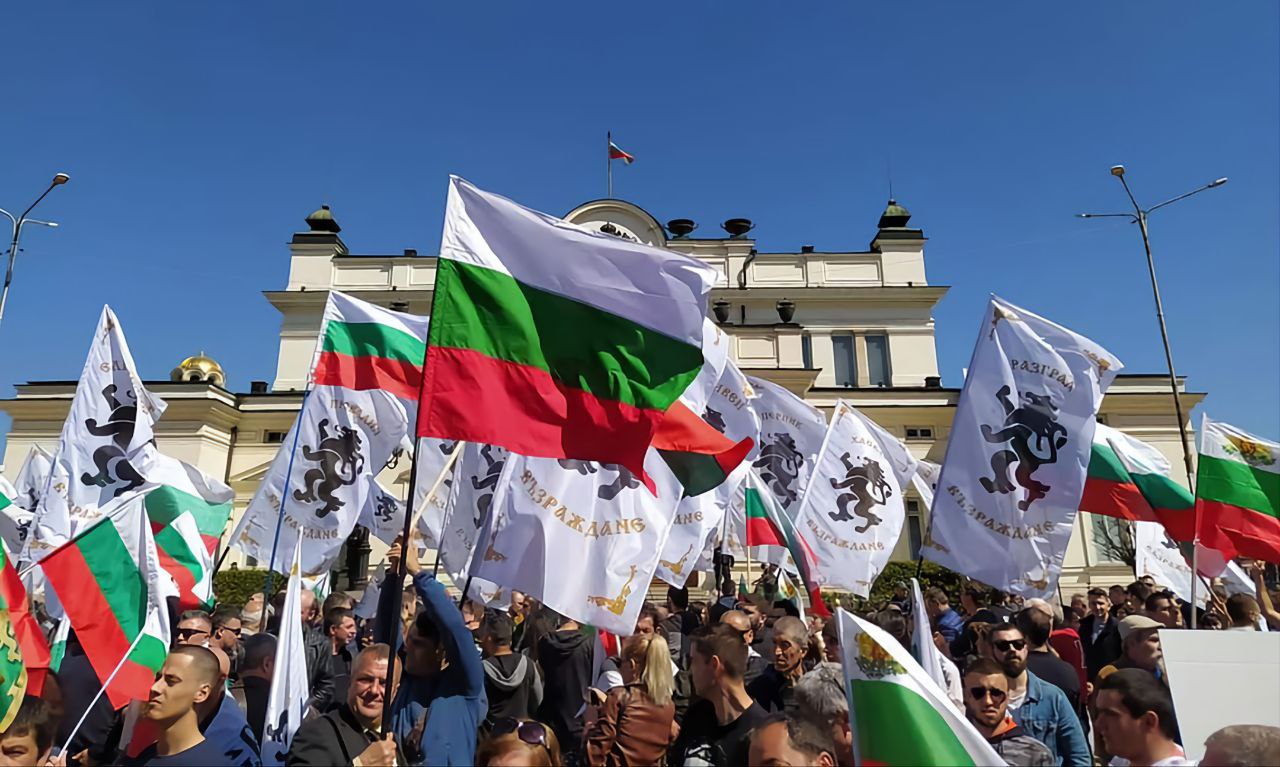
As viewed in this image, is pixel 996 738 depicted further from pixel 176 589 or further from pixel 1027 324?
pixel 176 589

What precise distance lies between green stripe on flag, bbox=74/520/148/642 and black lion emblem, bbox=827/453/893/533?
7621mm

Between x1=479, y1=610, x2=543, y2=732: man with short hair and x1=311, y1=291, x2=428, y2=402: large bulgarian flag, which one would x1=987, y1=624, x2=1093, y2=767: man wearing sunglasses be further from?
x1=311, y1=291, x2=428, y2=402: large bulgarian flag

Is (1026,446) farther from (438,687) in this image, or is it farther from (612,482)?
(438,687)

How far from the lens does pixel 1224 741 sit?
9.64ft

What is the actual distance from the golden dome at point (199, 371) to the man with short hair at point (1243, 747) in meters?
48.1

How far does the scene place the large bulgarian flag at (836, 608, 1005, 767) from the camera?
288cm

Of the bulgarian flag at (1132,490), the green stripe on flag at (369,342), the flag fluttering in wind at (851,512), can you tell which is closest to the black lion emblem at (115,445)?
the green stripe on flag at (369,342)

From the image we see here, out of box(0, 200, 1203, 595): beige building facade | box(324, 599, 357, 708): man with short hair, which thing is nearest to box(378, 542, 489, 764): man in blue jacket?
box(324, 599, 357, 708): man with short hair

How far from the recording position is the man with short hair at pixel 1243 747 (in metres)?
2.84

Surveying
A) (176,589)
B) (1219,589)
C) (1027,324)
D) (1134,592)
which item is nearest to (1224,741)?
(1027,324)

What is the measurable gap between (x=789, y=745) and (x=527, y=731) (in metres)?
1.03

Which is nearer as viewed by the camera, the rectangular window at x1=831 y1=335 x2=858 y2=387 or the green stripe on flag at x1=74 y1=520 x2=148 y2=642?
the green stripe on flag at x1=74 y1=520 x2=148 y2=642

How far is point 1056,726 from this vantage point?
15.6 ft

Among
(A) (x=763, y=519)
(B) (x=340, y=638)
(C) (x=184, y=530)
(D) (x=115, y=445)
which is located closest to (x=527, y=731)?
(B) (x=340, y=638)
